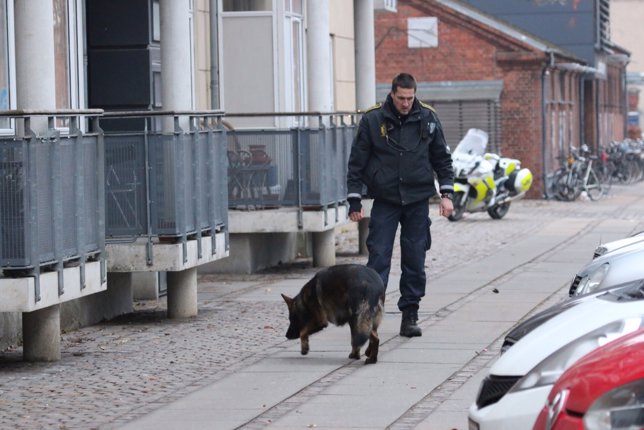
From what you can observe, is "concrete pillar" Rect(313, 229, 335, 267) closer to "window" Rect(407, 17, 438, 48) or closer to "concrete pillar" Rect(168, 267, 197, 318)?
"concrete pillar" Rect(168, 267, 197, 318)

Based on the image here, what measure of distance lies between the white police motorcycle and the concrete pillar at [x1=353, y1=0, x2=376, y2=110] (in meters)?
7.02

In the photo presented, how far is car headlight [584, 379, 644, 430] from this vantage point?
4.63 meters

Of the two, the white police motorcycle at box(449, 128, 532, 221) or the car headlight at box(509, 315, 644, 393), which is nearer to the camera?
the car headlight at box(509, 315, 644, 393)

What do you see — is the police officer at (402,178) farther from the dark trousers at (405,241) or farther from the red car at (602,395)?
the red car at (602,395)

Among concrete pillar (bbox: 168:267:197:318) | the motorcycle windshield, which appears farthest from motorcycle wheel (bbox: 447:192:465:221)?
concrete pillar (bbox: 168:267:197:318)

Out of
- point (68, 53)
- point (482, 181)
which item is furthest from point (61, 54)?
point (482, 181)

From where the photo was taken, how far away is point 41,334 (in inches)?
435

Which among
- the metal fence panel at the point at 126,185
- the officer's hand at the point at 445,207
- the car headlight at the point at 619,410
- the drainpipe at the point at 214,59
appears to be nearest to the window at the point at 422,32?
the drainpipe at the point at 214,59

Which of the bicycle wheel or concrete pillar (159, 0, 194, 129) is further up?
concrete pillar (159, 0, 194, 129)

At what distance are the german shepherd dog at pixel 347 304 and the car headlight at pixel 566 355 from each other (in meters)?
4.30

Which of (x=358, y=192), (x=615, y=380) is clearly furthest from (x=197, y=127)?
(x=615, y=380)

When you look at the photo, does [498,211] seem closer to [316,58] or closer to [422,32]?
[422,32]

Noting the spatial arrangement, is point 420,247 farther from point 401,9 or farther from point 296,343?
point 401,9

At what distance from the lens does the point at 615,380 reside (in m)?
4.74
